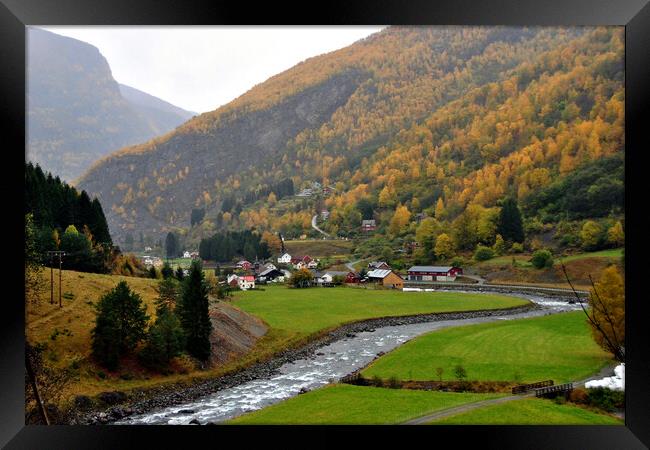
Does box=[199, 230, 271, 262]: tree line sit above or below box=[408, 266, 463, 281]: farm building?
above

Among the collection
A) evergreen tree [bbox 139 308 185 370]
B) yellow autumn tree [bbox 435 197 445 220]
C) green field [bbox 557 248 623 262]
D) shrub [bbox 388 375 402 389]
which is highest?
yellow autumn tree [bbox 435 197 445 220]

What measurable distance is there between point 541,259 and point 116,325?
30.6 ft

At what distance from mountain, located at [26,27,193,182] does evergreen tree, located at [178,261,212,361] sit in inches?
120

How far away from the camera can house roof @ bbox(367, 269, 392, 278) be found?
35.8ft

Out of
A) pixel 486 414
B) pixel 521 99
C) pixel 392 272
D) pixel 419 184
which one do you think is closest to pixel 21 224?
pixel 486 414

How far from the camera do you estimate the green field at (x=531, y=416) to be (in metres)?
4.66

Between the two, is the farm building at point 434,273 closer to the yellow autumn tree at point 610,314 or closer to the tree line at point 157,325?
the yellow autumn tree at point 610,314

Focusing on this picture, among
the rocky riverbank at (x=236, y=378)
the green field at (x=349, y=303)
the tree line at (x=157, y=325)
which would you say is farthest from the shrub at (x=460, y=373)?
the tree line at (x=157, y=325)

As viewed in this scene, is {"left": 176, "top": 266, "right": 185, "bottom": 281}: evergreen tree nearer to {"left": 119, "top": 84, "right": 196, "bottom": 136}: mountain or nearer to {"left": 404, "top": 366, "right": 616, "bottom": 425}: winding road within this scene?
{"left": 119, "top": 84, "right": 196, "bottom": 136}: mountain

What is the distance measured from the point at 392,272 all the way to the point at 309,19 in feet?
26.0

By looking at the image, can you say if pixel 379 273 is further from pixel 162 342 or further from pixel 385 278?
pixel 162 342

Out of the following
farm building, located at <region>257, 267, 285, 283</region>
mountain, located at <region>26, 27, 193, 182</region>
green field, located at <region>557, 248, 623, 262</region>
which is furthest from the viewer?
farm building, located at <region>257, 267, 285, 283</region>

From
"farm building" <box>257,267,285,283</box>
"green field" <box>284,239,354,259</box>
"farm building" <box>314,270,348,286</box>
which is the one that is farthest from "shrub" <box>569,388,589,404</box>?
"farm building" <box>257,267,285,283</box>

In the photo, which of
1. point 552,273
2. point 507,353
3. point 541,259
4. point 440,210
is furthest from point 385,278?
point 507,353
